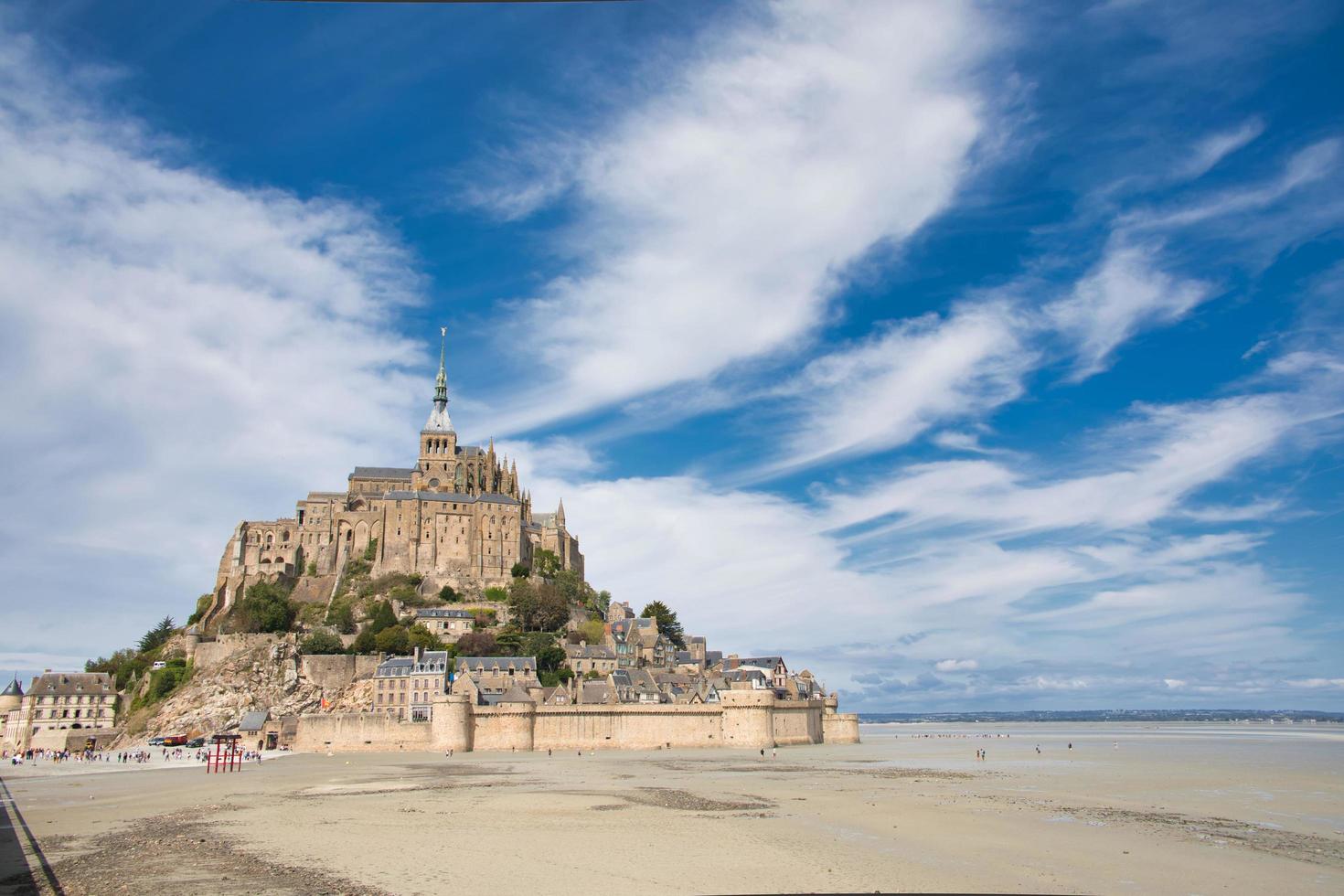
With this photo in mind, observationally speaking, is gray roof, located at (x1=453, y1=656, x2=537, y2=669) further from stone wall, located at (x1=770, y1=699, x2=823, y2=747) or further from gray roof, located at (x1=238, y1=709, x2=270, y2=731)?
stone wall, located at (x1=770, y1=699, x2=823, y2=747)

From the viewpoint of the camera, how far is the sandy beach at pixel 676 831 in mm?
18312

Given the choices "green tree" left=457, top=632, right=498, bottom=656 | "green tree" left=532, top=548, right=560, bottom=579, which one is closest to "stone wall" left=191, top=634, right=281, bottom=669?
"green tree" left=457, top=632, right=498, bottom=656

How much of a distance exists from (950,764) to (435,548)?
155ft

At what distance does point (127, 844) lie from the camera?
73.4 feet

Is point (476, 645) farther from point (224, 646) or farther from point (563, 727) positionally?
point (224, 646)

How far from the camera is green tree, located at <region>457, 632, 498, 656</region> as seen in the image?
66.1m

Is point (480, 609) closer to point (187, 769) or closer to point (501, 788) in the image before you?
point (187, 769)

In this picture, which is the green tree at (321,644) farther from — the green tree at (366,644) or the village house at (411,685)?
the village house at (411,685)

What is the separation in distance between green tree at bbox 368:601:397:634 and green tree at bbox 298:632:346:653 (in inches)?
107


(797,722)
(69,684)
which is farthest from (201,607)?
(797,722)

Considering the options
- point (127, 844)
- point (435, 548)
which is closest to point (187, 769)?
point (127, 844)

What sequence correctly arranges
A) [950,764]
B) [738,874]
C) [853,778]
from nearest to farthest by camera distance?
1. [738,874]
2. [853,778]
3. [950,764]

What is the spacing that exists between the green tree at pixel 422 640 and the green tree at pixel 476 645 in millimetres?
1637

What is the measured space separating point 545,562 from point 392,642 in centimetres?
2020
